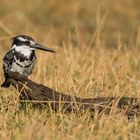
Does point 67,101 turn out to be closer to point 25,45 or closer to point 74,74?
point 25,45

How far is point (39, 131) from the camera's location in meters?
5.57

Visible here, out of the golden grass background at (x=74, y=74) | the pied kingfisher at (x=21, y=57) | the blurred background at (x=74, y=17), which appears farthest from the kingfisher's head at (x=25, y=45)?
the blurred background at (x=74, y=17)

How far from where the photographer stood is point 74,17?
14758 mm

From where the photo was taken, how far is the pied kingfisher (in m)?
6.81

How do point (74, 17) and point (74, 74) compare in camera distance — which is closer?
point (74, 74)

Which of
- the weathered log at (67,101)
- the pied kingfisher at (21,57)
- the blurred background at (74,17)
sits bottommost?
the weathered log at (67,101)

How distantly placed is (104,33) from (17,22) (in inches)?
72.0

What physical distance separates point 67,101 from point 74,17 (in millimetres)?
8593

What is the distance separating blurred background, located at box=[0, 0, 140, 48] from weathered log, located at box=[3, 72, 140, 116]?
7.22 metres

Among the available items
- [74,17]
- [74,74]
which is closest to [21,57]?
[74,74]

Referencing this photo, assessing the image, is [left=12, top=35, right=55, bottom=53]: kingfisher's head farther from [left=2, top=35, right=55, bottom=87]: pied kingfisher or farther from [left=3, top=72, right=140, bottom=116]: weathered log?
[left=3, top=72, right=140, bottom=116]: weathered log

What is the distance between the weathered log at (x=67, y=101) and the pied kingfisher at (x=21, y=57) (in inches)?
12.3

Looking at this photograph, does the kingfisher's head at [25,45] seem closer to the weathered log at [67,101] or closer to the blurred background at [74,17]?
the weathered log at [67,101]

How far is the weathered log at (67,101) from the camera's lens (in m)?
6.20
